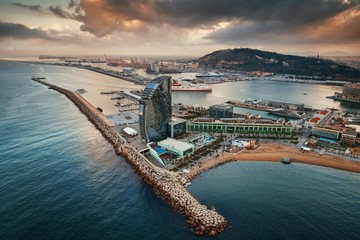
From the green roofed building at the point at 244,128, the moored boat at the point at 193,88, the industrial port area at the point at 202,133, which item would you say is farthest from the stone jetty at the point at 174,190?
the moored boat at the point at 193,88

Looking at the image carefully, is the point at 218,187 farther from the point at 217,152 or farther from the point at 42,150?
the point at 42,150

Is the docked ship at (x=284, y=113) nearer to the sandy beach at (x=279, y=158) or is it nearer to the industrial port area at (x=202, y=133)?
the industrial port area at (x=202, y=133)

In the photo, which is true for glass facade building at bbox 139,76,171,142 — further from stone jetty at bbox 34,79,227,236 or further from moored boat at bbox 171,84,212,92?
moored boat at bbox 171,84,212,92

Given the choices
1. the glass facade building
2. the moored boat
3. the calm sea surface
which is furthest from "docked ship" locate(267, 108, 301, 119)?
the moored boat

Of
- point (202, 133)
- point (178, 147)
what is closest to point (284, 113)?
point (202, 133)

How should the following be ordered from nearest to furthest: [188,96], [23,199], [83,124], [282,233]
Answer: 1. [282,233]
2. [23,199]
3. [83,124]
4. [188,96]

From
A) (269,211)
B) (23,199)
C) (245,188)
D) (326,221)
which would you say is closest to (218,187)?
(245,188)
